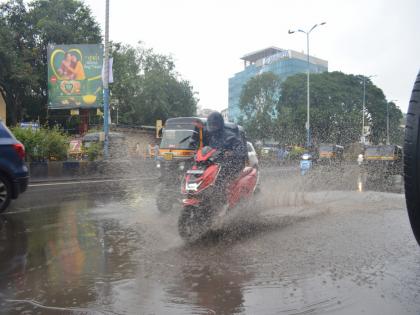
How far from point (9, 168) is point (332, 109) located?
50074 millimetres

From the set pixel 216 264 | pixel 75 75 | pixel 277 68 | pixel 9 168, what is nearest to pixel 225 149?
pixel 216 264

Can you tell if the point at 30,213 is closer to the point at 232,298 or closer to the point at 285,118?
the point at 232,298

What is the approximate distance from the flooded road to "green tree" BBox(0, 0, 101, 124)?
86.0 feet

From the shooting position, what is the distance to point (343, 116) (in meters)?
53.4

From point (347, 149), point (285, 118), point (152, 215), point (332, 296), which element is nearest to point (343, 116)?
point (285, 118)

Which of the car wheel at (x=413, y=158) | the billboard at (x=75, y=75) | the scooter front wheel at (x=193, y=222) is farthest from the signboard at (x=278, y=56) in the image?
the car wheel at (x=413, y=158)

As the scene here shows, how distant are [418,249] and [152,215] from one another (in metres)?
4.55

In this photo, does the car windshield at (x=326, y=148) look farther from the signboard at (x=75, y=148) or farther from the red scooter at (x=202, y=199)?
the red scooter at (x=202, y=199)

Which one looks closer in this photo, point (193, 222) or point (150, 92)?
point (193, 222)

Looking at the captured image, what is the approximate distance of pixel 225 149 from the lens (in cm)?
587

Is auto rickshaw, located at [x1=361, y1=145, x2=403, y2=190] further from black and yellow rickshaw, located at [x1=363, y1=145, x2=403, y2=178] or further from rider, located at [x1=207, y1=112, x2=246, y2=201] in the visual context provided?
rider, located at [x1=207, y1=112, x2=246, y2=201]

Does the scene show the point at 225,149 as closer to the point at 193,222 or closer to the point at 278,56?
the point at 193,222

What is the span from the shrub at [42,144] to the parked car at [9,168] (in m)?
9.24

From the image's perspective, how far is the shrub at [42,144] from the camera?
1644cm
